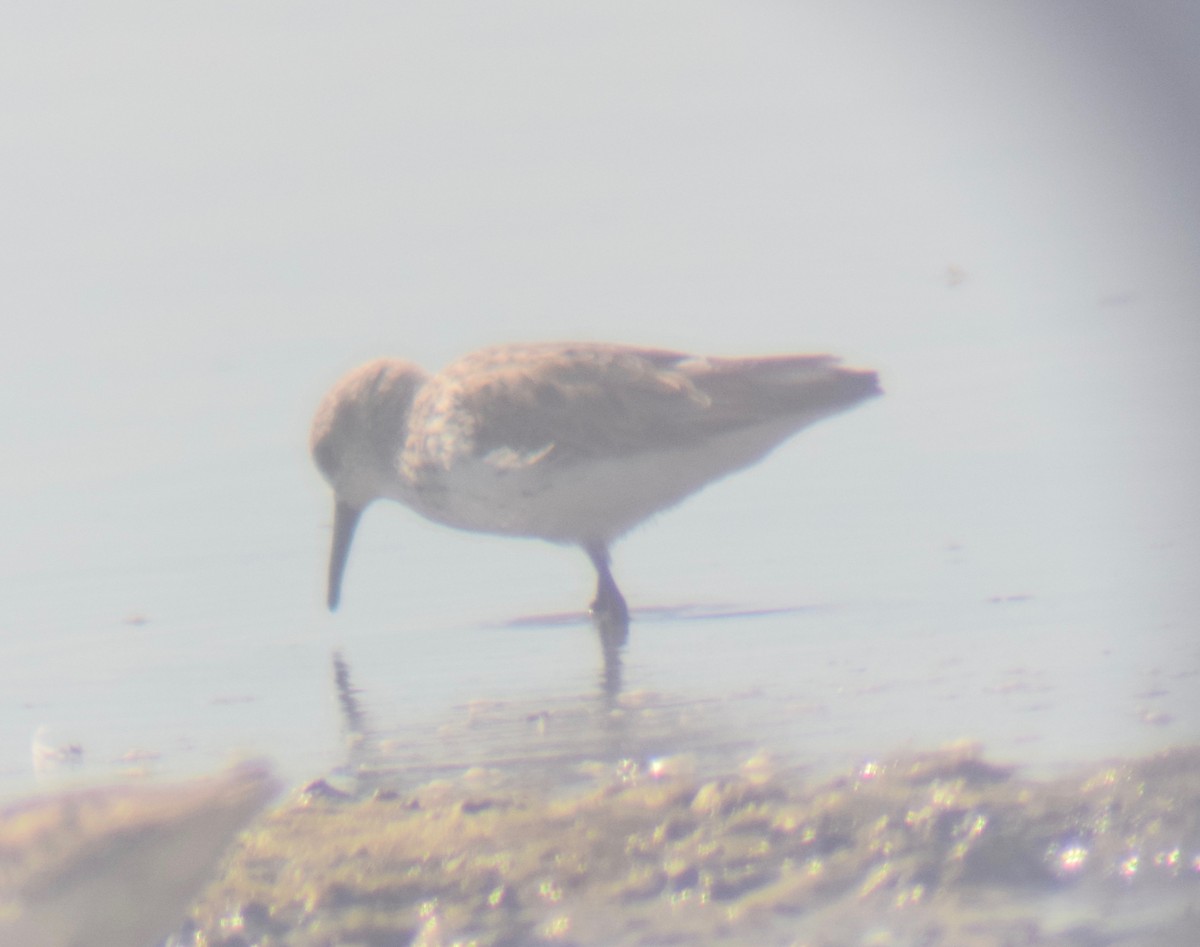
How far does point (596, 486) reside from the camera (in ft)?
21.8

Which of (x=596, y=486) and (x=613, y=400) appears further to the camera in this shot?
(x=613, y=400)

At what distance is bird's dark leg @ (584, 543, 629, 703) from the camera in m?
5.81

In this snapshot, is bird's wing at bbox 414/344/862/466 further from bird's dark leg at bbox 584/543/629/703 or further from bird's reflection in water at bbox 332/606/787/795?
bird's reflection in water at bbox 332/606/787/795

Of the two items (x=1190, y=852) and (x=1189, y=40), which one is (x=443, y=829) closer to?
(x=1190, y=852)

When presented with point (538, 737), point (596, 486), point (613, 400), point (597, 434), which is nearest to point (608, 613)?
point (596, 486)

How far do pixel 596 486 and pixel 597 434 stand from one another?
186 mm

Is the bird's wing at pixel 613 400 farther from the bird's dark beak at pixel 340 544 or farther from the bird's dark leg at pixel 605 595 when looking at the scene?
the bird's dark beak at pixel 340 544

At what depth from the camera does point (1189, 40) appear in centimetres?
578

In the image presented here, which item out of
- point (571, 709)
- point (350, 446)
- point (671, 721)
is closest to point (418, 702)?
point (571, 709)

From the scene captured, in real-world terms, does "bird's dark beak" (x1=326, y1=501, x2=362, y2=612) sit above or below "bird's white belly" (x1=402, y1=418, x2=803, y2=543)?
below

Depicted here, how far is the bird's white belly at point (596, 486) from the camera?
6.63 m

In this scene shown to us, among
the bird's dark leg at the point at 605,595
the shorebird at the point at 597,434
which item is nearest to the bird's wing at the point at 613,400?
the shorebird at the point at 597,434

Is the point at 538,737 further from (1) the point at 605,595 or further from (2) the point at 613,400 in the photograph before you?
(2) the point at 613,400

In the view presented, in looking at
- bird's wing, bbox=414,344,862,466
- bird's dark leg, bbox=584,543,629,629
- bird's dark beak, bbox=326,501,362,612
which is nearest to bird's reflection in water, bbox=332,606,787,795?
bird's dark leg, bbox=584,543,629,629
